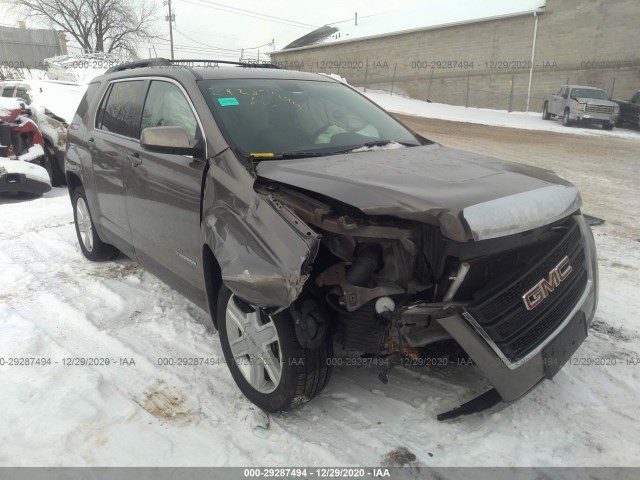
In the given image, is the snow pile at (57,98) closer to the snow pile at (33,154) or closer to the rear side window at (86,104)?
the snow pile at (33,154)

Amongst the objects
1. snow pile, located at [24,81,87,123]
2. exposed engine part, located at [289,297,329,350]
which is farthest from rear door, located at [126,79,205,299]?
snow pile, located at [24,81,87,123]

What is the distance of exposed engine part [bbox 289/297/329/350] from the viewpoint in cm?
245

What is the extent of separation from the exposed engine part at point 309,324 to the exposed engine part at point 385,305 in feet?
0.97

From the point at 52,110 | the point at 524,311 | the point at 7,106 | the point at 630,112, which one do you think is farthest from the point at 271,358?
the point at 630,112

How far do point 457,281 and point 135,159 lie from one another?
260 cm

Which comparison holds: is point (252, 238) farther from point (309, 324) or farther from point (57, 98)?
point (57, 98)

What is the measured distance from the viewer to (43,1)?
4088 cm

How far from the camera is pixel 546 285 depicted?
2445mm

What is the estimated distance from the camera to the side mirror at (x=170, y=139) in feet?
9.86

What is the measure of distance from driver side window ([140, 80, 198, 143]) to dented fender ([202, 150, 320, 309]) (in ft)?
1.53

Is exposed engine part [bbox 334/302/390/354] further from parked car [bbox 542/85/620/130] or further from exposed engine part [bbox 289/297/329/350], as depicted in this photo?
parked car [bbox 542/85/620/130]

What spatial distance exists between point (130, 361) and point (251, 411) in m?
1.02

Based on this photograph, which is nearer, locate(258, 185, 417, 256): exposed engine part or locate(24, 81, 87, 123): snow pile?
locate(258, 185, 417, 256): exposed engine part

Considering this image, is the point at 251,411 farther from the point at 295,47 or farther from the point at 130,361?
the point at 295,47
